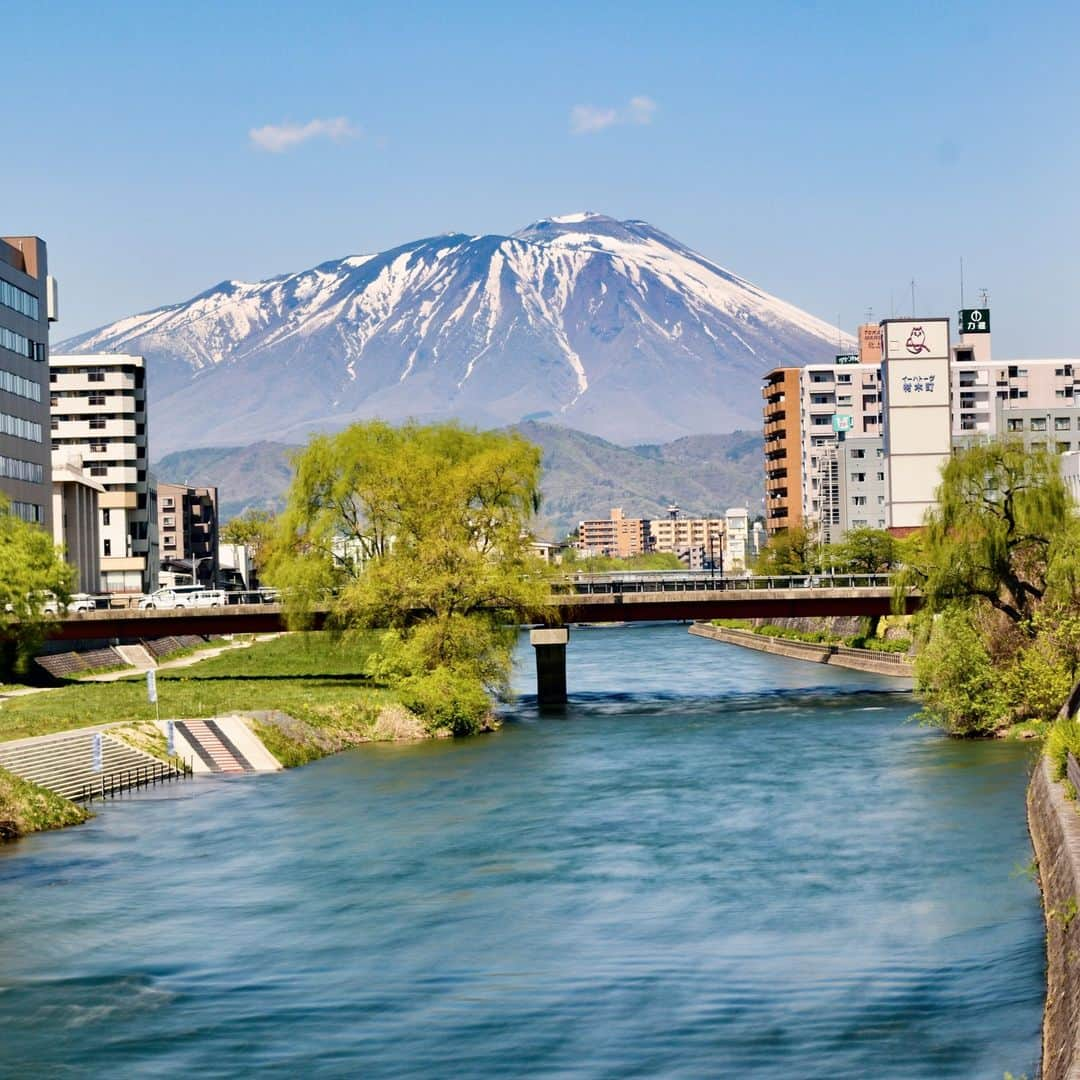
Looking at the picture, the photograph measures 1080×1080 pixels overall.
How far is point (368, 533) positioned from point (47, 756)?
96.4 ft

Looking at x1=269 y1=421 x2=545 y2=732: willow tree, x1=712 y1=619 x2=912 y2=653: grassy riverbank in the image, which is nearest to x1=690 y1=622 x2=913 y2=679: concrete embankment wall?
x1=712 y1=619 x2=912 y2=653: grassy riverbank

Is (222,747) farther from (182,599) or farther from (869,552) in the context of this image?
(869,552)

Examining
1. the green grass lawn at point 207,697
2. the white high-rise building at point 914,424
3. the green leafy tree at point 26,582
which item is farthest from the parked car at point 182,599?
the white high-rise building at point 914,424

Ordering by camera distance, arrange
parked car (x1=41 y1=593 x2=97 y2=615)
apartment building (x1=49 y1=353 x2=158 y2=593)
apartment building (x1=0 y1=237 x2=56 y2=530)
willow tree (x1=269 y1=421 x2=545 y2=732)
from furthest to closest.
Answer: apartment building (x1=49 y1=353 x2=158 y2=593), apartment building (x1=0 y1=237 x2=56 y2=530), parked car (x1=41 y1=593 x2=97 y2=615), willow tree (x1=269 y1=421 x2=545 y2=732)

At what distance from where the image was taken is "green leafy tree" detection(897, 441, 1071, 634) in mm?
74062

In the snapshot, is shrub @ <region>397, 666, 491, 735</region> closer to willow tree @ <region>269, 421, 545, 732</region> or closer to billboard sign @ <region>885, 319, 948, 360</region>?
willow tree @ <region>269, 421, 545, 732</region>

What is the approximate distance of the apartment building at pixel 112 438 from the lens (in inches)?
7279

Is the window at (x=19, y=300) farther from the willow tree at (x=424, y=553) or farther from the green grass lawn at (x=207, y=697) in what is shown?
the willow tree at (x=424, y=553)

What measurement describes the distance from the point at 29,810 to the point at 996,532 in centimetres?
4032

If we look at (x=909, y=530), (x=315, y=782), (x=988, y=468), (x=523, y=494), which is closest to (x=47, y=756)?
(x=315, y=782)

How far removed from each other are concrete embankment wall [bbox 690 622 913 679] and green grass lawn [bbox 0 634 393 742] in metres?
36.1

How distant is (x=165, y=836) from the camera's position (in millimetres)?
53531

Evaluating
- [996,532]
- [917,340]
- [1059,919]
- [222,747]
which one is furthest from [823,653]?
[1059,919]

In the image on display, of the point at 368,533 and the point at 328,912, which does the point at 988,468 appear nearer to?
the point at 368,533
